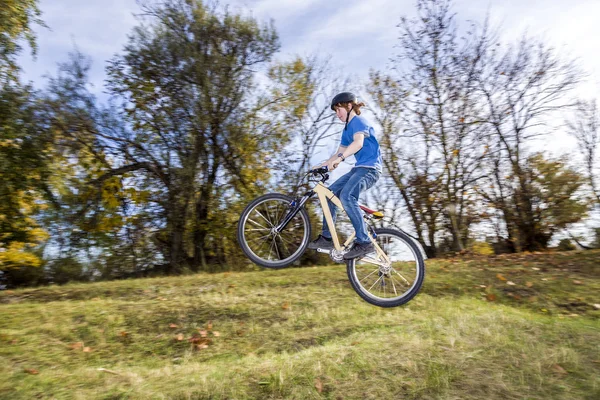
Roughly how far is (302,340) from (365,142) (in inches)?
129

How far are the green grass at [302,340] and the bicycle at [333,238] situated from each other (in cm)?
93

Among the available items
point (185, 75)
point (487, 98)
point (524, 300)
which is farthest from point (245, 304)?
point (487, 98)

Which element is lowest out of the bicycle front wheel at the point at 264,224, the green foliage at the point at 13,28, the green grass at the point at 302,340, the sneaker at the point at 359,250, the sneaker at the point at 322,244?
the green grass at the point at 302,340

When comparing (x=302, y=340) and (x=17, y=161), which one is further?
(x=17, y=161)

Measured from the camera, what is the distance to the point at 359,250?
5234 mm

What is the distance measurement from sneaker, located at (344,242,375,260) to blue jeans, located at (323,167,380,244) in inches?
1.8

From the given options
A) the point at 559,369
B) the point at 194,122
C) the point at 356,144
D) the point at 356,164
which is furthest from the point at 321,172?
the point at 194,122

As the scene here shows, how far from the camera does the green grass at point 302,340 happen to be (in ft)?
16.8

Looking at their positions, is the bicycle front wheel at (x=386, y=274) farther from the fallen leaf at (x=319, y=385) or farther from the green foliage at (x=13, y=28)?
the green foliage at (x=13, y=28)

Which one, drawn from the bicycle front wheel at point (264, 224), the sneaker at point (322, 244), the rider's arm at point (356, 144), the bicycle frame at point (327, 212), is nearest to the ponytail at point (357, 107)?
the rider's arm at point (356, 144)

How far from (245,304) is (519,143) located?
34.4ft

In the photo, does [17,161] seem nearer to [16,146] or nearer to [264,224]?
[16,146]

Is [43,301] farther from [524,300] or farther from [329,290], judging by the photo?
[524,300]

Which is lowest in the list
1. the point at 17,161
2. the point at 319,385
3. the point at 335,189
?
the point at 319,385
